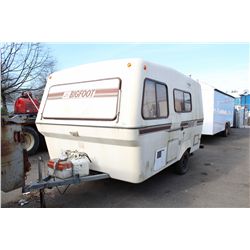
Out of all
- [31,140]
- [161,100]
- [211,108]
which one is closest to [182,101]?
[161,100]

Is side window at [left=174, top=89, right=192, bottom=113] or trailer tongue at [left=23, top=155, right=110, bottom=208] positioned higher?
side window at [left=174, top=89, right=192, bottom=113]

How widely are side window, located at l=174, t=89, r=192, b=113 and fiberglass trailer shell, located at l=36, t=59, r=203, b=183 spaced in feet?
0.14

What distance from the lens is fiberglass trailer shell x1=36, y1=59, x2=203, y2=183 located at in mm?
3240

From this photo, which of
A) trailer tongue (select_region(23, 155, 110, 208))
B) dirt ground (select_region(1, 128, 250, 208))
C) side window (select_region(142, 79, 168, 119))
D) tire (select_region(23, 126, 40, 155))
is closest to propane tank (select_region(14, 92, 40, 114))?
tire (select_region(23, 126, 40, 155))

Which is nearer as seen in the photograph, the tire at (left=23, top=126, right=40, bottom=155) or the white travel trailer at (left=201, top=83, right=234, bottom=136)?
the tire at (left=23, top=126, right=40, bottom=155)

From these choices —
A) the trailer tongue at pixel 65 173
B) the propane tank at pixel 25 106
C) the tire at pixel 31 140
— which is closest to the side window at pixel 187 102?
the trailer tongue at pixel 65 173

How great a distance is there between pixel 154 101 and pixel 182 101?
1.43 m

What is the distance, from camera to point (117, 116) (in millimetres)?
3229

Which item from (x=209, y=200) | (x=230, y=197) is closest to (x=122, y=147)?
(x=209, y=200)

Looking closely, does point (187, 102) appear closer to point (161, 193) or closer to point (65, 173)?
point (161, 193)

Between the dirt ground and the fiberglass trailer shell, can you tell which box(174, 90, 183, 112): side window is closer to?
the fiberglass trailer shell

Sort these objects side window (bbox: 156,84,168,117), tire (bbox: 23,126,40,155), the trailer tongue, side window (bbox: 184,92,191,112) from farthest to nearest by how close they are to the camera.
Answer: tire (bbox: 23,126,40,155), side window (bbox: 184,92,191,112), side window (bbox: 156,84,168,117), the trailer tongue

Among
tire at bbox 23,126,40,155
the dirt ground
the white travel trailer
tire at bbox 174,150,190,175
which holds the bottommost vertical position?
the dirt ground

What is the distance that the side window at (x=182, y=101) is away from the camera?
14.8 feet
